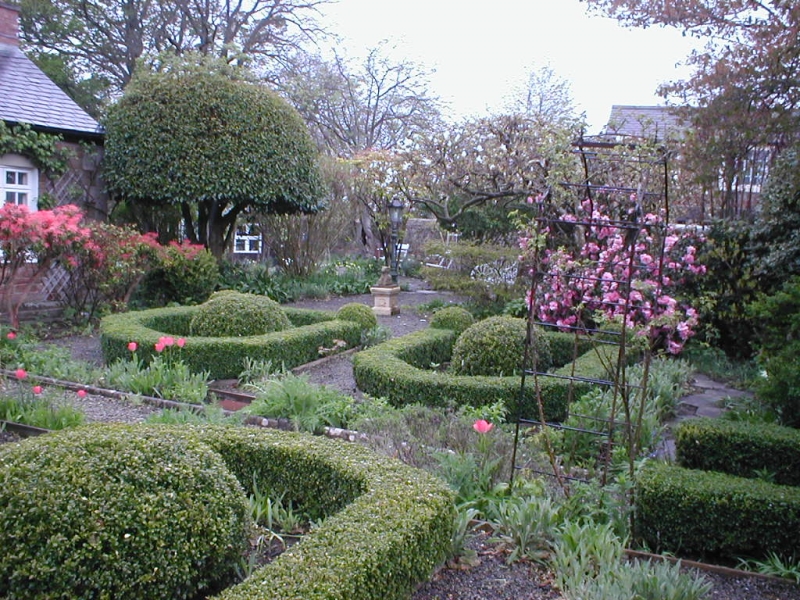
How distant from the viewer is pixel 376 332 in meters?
8.93

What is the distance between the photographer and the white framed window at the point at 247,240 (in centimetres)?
1531

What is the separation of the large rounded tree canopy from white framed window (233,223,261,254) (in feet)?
10.5

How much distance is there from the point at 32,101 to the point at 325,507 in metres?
10.7

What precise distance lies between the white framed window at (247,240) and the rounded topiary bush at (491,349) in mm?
9581

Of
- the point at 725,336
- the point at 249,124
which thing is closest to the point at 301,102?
the point at 249,124

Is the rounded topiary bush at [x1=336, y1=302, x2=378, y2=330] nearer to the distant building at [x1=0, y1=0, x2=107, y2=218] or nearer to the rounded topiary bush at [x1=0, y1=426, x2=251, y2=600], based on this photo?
the distant building at [x1=0, y1=0, x2=107, y2=218]

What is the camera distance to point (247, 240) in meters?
18.8

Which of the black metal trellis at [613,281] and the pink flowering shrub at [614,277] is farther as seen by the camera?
the pink flowering shrub at [614,277]

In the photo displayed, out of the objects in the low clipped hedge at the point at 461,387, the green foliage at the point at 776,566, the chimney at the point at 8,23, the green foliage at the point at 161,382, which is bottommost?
the green foliage at the point at 776,566

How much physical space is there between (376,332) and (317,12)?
16431mm

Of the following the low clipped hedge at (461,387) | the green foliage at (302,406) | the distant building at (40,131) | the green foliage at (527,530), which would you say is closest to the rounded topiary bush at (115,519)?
the green foliage at (527,530)

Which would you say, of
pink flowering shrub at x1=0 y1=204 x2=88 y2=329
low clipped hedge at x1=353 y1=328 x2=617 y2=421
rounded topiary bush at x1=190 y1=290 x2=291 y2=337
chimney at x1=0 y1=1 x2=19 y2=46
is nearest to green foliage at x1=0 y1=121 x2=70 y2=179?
pink flowering shrub at x1=0 y1=204 x2=88 y2=329

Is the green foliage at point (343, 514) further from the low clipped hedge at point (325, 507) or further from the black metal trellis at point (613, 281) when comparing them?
the black metal trellis at point (613, 281)

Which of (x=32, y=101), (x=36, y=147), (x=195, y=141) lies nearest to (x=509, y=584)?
(x=195, y=141)
